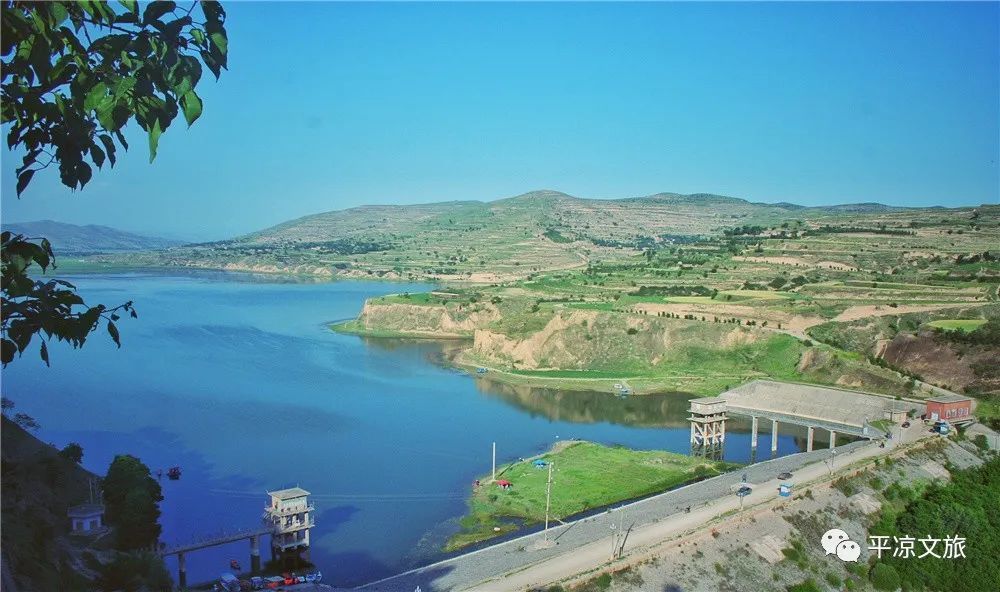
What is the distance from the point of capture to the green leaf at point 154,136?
354 cm

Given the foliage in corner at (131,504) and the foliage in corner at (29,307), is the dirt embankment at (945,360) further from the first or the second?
the foliage in corner at (29,307)

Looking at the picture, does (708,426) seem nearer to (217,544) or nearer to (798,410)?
(798,410)

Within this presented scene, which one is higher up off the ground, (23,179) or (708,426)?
(23,179)

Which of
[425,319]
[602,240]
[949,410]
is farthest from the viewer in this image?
[602,240]

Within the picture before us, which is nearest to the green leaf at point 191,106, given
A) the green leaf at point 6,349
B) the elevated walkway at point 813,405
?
the green leaf at point 6,349

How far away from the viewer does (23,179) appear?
11.6ft

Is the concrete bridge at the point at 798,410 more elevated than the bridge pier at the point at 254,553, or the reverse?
the concrete bridge at the point at 798,410

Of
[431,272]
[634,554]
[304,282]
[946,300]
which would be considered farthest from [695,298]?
[304,282]

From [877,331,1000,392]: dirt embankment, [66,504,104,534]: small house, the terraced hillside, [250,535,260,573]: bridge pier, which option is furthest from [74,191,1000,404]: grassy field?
[66,504,104,534]: small house

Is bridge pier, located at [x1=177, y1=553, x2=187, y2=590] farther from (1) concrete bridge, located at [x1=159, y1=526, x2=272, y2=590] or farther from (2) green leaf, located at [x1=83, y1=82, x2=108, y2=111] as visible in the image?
(2) green leaf, located at [x1=83, y1=82, x2=108, y2=111]

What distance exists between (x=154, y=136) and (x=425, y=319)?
2871 inches

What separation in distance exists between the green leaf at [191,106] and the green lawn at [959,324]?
52543mm

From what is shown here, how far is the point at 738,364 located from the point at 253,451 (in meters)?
31.9

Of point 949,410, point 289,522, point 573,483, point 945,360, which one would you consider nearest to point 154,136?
point 289,522
